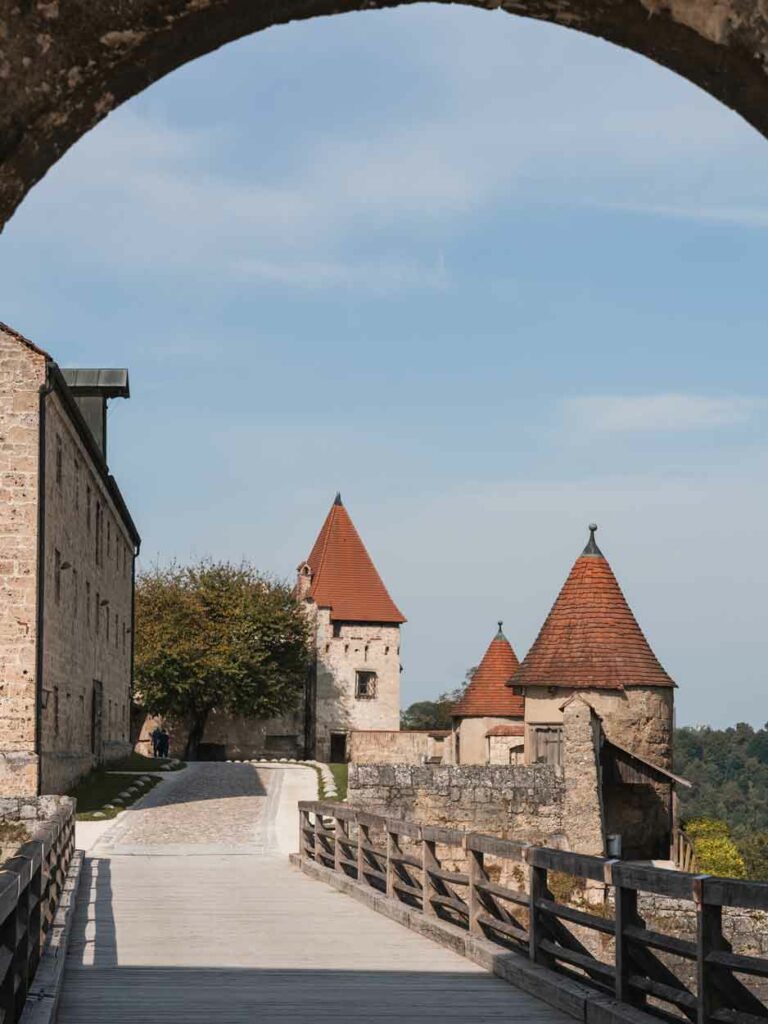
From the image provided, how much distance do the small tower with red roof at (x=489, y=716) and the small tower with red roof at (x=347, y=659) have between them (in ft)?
61.7

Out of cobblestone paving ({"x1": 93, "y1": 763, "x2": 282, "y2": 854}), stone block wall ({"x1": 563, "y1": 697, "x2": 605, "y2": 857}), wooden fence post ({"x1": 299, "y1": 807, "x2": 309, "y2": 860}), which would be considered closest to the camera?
wooden fence post ({"x1": 299, "y1": 807, "x2": 309, "y2": 860})

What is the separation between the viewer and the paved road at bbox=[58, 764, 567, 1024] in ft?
25.7

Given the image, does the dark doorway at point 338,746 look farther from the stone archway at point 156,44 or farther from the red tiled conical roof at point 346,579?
the stone archway at point 156,44

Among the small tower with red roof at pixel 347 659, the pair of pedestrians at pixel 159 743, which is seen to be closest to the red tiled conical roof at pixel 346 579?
the small tower with red roof at pixel 347 659

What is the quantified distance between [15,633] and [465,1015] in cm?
1693

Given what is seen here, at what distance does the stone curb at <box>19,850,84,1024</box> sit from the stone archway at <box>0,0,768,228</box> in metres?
4.89

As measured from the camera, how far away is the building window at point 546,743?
99.1 feet

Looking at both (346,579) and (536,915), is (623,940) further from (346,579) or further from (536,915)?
(346,579)

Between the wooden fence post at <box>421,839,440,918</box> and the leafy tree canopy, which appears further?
the leafy tree canopy

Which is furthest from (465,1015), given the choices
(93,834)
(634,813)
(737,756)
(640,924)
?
(737,756)

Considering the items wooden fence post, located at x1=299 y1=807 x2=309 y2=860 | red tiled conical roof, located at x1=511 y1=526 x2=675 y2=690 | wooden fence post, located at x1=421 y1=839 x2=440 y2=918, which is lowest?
wooden fence post, located at x1=299 y1=807 x2=309 y2=860

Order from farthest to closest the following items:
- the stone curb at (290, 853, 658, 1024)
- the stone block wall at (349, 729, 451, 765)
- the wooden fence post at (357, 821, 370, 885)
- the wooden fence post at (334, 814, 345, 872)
Result: the stone block wall at (349, 729, 451, 765), the wooden fence post at (334, 814, 345, 872), the wooden fence post at (357, 821, 370, 885), the stone curb at (290, 853, 658, 1024)

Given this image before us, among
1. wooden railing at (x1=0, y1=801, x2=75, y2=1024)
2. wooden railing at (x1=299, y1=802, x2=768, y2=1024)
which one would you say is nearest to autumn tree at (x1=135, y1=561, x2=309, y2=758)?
wooden railing at (x1=299, y1=802, x2=768, y2=1024)

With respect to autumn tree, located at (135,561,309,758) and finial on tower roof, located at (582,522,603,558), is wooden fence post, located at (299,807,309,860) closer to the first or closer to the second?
finial on tower roof, located at (582,522,603,558)
